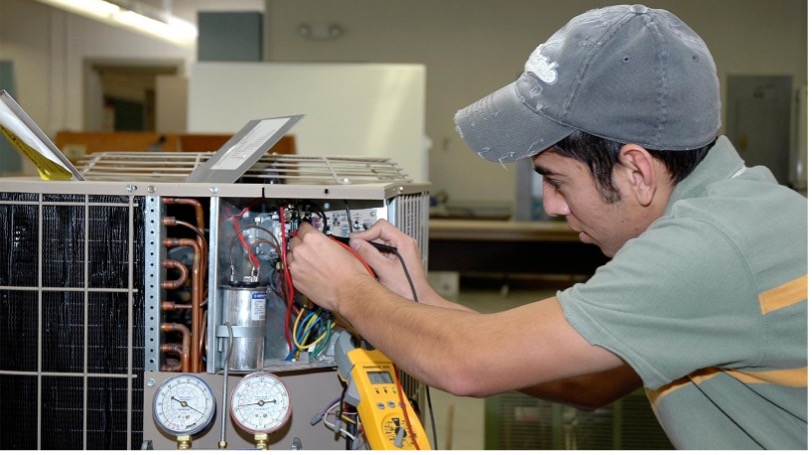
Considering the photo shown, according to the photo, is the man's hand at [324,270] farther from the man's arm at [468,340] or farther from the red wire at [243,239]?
the red wire at [243,239]

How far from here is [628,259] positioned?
102 cm

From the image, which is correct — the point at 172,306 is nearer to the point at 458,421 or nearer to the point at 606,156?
the point at 606,156

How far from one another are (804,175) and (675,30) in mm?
5830

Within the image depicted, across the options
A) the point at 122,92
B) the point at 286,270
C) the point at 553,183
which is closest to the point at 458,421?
the point at 286,270

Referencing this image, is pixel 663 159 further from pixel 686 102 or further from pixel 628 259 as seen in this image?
pixel 628 259

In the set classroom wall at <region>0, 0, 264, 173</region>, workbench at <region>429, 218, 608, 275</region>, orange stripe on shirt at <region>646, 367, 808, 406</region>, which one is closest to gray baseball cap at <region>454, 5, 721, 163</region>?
orange stripe on shirt at <region>646, 367, 808, 406</region>

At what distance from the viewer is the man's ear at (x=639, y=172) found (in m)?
1.14

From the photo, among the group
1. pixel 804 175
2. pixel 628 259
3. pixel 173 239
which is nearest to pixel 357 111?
pixel 804 175

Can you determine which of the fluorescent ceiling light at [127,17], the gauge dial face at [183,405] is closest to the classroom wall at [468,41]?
the fluorescent ceiling light at [127,17]

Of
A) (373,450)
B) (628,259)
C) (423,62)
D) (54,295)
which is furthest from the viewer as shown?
(423,62)

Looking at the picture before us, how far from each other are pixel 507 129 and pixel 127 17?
18.2ft

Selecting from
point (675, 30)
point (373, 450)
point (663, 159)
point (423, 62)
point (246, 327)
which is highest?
point (423, 62)

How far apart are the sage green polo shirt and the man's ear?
0.16 feet

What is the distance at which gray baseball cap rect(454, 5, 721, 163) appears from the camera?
1105 mm
